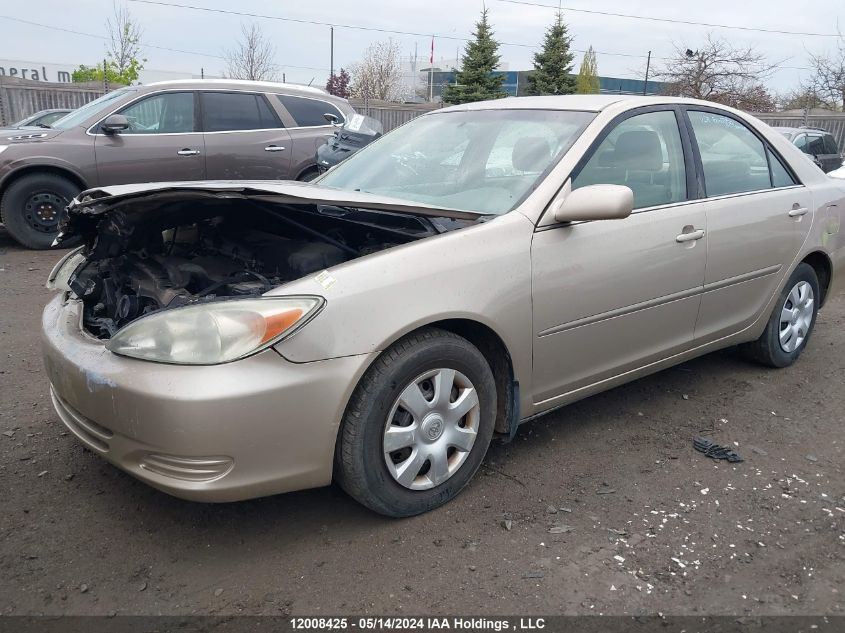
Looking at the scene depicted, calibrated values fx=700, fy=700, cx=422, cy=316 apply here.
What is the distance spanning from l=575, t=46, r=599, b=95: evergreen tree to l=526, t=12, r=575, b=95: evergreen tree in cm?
508

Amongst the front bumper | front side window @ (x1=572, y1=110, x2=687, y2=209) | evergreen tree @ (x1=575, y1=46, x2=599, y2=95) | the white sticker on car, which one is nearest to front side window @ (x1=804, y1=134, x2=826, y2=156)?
front side window @ (x1=572, y1=110, x2=687, y2=209)

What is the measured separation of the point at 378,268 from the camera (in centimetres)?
253

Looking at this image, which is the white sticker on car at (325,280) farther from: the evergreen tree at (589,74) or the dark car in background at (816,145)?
the evergreen tree at (589,74)

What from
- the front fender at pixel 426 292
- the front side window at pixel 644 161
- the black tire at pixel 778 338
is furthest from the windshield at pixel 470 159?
the black tire at pixel 778 338

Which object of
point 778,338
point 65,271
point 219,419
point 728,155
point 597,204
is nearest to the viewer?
point 219,419

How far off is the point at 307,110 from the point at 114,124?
2.31 meters

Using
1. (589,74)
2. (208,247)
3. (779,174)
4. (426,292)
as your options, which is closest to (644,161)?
(779,174)

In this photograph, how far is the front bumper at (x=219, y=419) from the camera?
223 cm

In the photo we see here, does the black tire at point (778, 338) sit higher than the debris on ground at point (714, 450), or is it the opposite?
the black tire at point (778, 338)

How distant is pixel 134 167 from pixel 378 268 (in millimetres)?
6264

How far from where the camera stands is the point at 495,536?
2.64m

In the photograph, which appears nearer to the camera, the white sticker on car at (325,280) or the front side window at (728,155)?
the white sticker on car at (325,280)

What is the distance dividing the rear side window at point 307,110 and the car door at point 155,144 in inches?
45.3

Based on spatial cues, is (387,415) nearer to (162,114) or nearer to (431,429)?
(431,429)
